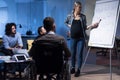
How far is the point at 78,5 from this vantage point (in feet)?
17.2

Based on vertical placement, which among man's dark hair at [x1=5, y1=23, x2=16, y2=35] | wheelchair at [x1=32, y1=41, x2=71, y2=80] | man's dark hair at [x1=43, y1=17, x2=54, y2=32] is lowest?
wheelchair at [x1=32, y1=41, x2=71, y2=80]

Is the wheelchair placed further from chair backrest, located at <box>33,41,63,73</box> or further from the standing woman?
the standing woman

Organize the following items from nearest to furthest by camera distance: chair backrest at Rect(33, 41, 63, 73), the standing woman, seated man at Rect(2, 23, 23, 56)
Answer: chair backrest at Rect(33, 41, 63, 73) < seated man at Rect(2, 23, 23, 56) < the standing woman

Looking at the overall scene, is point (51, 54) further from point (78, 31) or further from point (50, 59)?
point (78, 31)

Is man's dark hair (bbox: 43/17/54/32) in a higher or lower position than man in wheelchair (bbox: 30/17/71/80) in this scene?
higher

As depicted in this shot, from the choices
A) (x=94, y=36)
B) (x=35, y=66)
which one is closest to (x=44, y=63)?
(x=35, y=66)

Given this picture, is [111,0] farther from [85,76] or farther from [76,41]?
[85,76]

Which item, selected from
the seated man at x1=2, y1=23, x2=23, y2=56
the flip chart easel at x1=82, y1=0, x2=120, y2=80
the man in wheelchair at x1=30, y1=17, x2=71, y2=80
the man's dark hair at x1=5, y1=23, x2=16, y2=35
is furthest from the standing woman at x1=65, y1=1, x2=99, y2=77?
the man in wheelchair at x1=30, y1=17, x2=71, y2=80

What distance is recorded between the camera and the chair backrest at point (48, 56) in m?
3.50

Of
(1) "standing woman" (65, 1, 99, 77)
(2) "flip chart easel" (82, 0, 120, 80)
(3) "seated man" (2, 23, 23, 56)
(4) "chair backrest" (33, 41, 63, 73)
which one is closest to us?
(4) "chair backrest" (33, 41, 63, 73)

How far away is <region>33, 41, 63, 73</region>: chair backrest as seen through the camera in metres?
3.50

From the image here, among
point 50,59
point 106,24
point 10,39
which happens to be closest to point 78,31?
point 106,24

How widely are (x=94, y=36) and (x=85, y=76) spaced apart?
88 centimetres

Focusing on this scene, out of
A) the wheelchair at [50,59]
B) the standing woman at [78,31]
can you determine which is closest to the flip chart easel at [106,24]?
the standing woman at [78,31]
